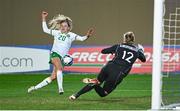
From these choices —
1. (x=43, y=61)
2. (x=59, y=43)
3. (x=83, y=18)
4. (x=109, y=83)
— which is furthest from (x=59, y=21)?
(x=83, y=18)

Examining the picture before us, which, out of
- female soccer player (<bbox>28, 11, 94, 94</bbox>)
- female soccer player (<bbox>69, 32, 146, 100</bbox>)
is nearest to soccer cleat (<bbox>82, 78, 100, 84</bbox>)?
female soccer player (<bbox>69, 32, 146, 100</bbox>)

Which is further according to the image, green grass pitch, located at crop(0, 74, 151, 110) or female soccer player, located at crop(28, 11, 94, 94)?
female soccer player, located at crop(28, 11, 94, 94)

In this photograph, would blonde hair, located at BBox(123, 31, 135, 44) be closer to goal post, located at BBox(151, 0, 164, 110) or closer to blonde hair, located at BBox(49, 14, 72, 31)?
blonde hair, located at BBox(49, 14, 72, 31)

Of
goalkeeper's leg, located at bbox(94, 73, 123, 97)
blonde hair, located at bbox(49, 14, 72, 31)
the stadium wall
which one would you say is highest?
blonde hair, located at bbox(49, 14, 72, 31)

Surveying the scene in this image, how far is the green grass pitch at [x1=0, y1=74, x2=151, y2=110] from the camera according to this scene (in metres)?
11.3

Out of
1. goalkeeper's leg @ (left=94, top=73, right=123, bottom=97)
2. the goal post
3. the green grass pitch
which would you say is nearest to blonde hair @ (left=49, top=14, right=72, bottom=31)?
the green grass pitch

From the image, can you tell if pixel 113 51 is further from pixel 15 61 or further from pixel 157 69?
pixel 15 61

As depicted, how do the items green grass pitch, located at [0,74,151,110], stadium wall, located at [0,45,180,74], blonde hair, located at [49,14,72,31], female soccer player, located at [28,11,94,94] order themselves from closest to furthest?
green grass pitch, located at [0,74,151,110] < female soccer player, located at [28,11,94,94] < blonde hair, located at [49,14,72,31] < stadium wall, located at [0,45,180,74]

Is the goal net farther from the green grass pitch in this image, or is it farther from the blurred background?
the blurred background

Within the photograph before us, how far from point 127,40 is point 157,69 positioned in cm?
302

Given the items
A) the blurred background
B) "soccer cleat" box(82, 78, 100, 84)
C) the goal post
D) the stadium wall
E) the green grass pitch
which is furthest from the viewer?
the blurred background

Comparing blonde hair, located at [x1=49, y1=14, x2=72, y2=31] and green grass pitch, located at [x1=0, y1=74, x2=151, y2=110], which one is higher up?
blonde hair, located at [x1=49, y1=14, x2=72, y2=31]

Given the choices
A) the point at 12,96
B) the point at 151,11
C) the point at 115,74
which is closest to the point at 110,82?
the point at 115,74

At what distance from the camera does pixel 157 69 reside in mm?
9172
